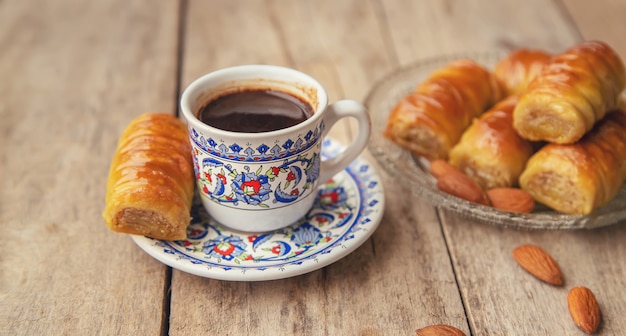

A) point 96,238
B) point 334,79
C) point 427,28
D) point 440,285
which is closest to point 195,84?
point 96,238

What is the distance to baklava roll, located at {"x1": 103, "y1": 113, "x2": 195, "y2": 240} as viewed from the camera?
3.83 feet

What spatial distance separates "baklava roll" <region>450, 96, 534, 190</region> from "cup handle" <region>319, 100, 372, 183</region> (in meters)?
0.29

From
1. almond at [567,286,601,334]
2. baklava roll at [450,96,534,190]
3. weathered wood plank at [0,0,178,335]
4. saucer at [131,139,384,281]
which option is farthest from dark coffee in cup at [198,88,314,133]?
almond at [567,286,601,334]

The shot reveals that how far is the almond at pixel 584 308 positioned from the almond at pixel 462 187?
0.86 feet

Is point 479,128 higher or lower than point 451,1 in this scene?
higher

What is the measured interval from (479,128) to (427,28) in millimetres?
891

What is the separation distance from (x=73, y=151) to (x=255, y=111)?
637mm

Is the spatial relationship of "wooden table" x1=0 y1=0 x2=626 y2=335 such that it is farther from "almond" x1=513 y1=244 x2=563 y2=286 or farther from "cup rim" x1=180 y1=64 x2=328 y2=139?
"cup rim" x1=180 y1=64 x2=328 y2=139

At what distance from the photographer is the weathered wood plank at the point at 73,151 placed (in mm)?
1169

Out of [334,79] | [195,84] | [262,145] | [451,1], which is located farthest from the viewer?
[451,1]

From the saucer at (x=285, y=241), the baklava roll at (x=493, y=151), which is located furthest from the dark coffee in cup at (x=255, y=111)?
the baklava roll at (x=493, y=151)

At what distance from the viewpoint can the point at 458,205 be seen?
1310 millimetres

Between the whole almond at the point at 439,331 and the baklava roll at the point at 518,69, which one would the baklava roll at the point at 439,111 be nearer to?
the baklava roll at the point at 518,69

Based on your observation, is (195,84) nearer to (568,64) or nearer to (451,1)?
(568,64)
